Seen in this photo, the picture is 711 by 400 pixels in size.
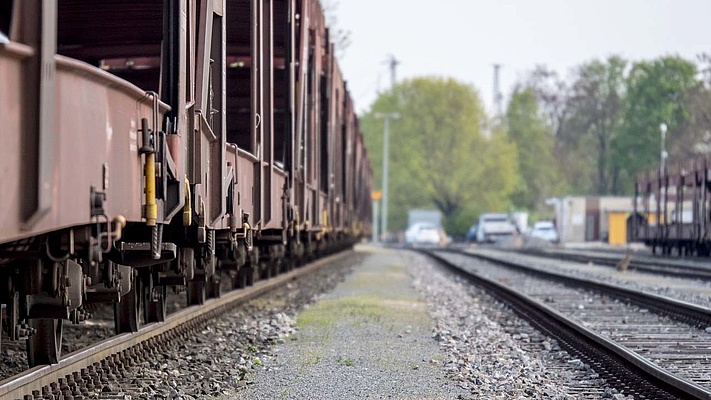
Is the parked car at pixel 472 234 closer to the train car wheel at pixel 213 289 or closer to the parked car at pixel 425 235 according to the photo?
the parked car at pixel 425 235

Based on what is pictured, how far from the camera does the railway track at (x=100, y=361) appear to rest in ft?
21.6

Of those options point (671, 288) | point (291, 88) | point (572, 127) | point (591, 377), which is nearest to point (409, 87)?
point (572, 127)

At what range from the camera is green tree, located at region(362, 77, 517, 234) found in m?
79.2

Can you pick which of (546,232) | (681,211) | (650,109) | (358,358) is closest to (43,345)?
(358,358)

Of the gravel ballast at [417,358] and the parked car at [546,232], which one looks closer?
the gravel ballast at [417,358]

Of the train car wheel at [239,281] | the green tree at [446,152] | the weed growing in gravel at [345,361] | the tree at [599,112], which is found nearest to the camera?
the weed growing in gravel at [345,361]

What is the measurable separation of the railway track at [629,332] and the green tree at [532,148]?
8273 cm

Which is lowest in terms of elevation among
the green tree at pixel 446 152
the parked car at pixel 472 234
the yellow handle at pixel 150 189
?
the parked car at pixel 472 234

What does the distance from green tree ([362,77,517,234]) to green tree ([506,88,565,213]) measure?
2062 cm

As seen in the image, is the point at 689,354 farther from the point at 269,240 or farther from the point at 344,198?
the point at 344,198

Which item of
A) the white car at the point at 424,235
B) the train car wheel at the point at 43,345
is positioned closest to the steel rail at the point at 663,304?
the train car wheel at the point at 43,345

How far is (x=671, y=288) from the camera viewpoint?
19500 millimetres

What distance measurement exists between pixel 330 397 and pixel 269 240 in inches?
302

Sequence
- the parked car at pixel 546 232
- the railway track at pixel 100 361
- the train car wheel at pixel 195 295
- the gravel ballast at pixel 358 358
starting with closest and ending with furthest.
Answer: the railway track at pixel 100 361
the gravel ballast at pixel 358 358
the train car wheel at pixel 195 295
the parked car at pixel 546 232
